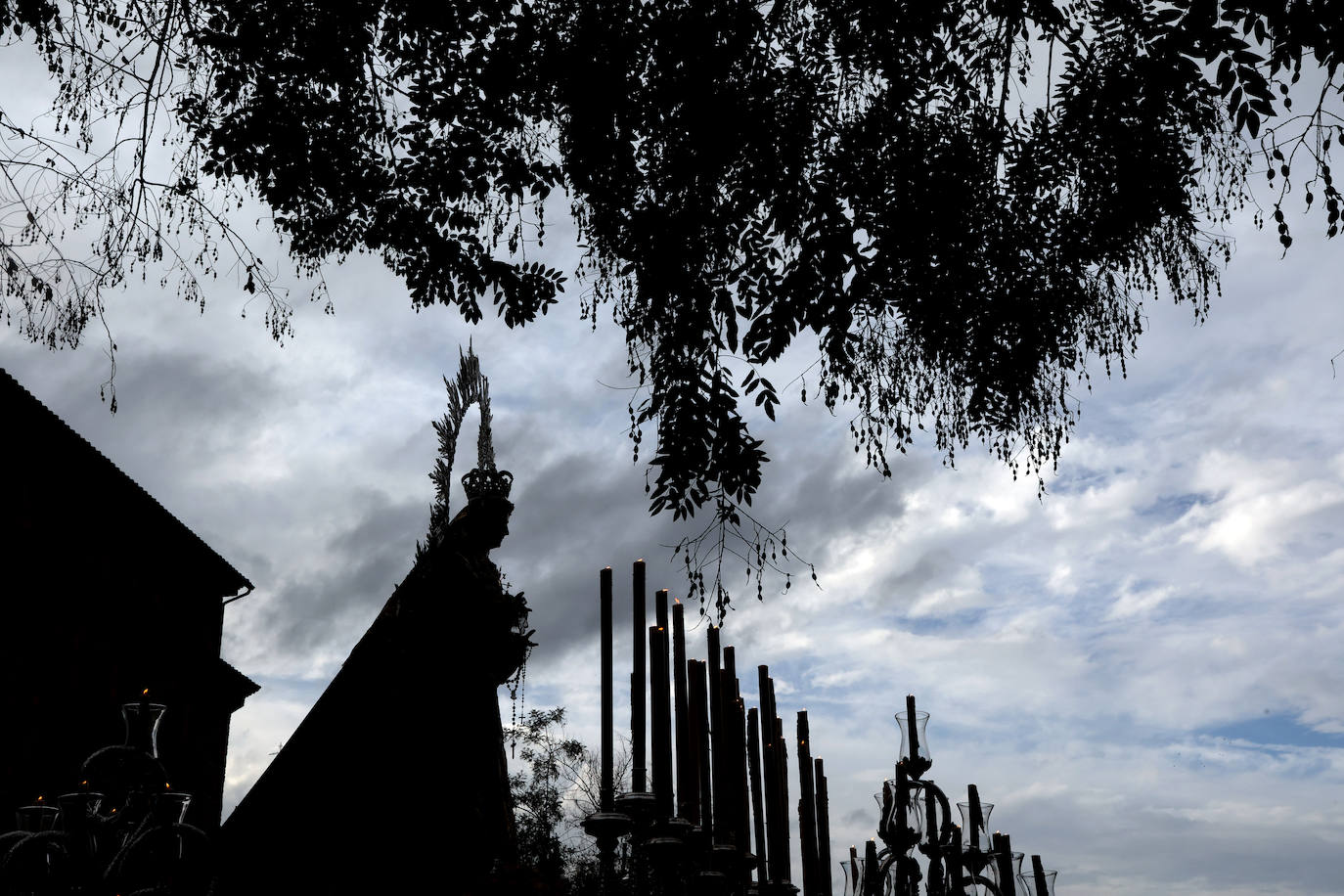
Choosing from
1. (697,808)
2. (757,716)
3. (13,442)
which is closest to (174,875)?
(697,808)

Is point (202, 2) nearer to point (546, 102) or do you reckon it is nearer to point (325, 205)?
point (325, 205)

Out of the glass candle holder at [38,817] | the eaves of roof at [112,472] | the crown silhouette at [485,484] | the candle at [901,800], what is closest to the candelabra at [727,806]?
the candle at [901,800]

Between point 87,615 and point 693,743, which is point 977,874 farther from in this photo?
point 87,615

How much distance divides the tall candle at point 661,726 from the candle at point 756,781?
178cm

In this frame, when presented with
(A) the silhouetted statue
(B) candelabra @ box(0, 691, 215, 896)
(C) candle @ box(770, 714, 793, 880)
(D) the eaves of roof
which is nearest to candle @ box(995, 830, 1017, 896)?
(C) candle @ box(770, 714, 793, 880)

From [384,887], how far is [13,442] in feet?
51.9

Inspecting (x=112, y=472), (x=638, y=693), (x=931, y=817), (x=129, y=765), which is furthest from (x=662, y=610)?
(x=112, y=472)

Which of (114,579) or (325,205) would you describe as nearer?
(325,205)

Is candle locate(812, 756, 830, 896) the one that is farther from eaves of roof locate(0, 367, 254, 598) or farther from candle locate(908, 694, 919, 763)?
eaves of roof locate(0, 367, 254, 598)

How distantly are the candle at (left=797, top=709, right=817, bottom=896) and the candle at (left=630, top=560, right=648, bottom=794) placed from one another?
174cm

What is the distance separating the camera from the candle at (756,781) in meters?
6.98

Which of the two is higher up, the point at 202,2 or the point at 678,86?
the point at 202,2

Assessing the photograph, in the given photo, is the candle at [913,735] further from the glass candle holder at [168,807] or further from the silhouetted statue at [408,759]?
the glass candle holder at [168,807]

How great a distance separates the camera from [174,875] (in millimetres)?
5031
